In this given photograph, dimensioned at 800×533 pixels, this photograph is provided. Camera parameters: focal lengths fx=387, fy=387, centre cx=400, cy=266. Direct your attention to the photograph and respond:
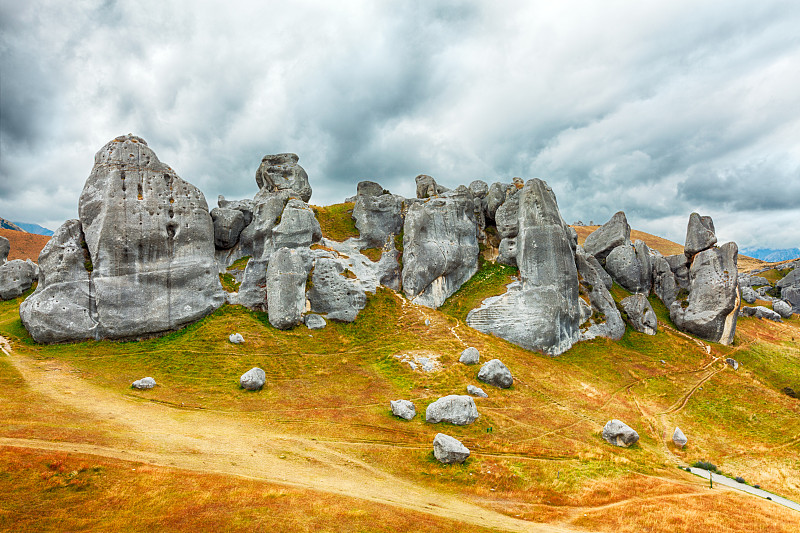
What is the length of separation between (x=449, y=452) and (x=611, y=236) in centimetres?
4293

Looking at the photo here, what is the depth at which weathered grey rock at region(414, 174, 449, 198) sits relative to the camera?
54.0 m

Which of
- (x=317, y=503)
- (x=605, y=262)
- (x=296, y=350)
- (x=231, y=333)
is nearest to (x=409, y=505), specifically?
(x=317, y=503)

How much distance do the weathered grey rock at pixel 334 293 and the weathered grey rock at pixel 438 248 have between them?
574cm

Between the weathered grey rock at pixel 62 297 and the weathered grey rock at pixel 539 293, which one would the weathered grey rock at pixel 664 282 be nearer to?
the weathered grey rock at pixel 539 293

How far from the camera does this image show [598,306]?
133 ft

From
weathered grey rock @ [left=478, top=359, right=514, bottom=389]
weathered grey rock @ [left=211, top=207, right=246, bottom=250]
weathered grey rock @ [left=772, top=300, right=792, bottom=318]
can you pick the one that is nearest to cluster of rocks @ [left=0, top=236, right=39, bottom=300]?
weathered grey rock @ [left=211, top=207, right=246, bottom=250]

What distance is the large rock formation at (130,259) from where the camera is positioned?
2856 cm

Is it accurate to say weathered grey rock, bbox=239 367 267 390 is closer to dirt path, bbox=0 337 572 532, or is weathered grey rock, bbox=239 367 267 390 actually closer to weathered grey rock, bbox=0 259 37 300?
dirt path, bbox=0 337 572 532

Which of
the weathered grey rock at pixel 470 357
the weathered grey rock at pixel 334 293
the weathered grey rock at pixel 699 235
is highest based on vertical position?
the weathered grey rock at pixel 699 235

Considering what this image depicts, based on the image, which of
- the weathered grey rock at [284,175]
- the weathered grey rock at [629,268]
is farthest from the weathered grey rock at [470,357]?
the weathered grey rock at [629,268]

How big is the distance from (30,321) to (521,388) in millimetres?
34673

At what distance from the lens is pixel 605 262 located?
49.5m

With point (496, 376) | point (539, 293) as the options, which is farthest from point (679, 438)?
point (539, 293)

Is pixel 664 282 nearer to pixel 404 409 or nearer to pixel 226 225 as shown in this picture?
pixel 404 409
